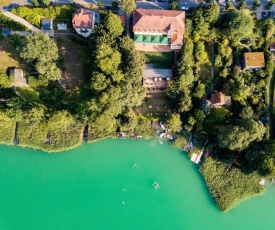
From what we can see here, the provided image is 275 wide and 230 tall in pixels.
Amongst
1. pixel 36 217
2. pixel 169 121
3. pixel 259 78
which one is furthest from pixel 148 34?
pixel 36 217

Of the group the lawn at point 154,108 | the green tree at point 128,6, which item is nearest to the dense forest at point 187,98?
the lawn at point 154,108

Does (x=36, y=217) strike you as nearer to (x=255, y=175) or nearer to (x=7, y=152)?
(x=7, y=152)

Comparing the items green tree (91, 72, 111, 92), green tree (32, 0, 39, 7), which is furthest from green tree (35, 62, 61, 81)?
green tree (32, 0, 39, 7)

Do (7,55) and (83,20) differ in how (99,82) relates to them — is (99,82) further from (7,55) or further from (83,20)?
(7,55)

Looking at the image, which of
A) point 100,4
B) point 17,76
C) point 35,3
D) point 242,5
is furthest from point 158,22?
point 17,76

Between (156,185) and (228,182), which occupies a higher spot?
(228,182)
